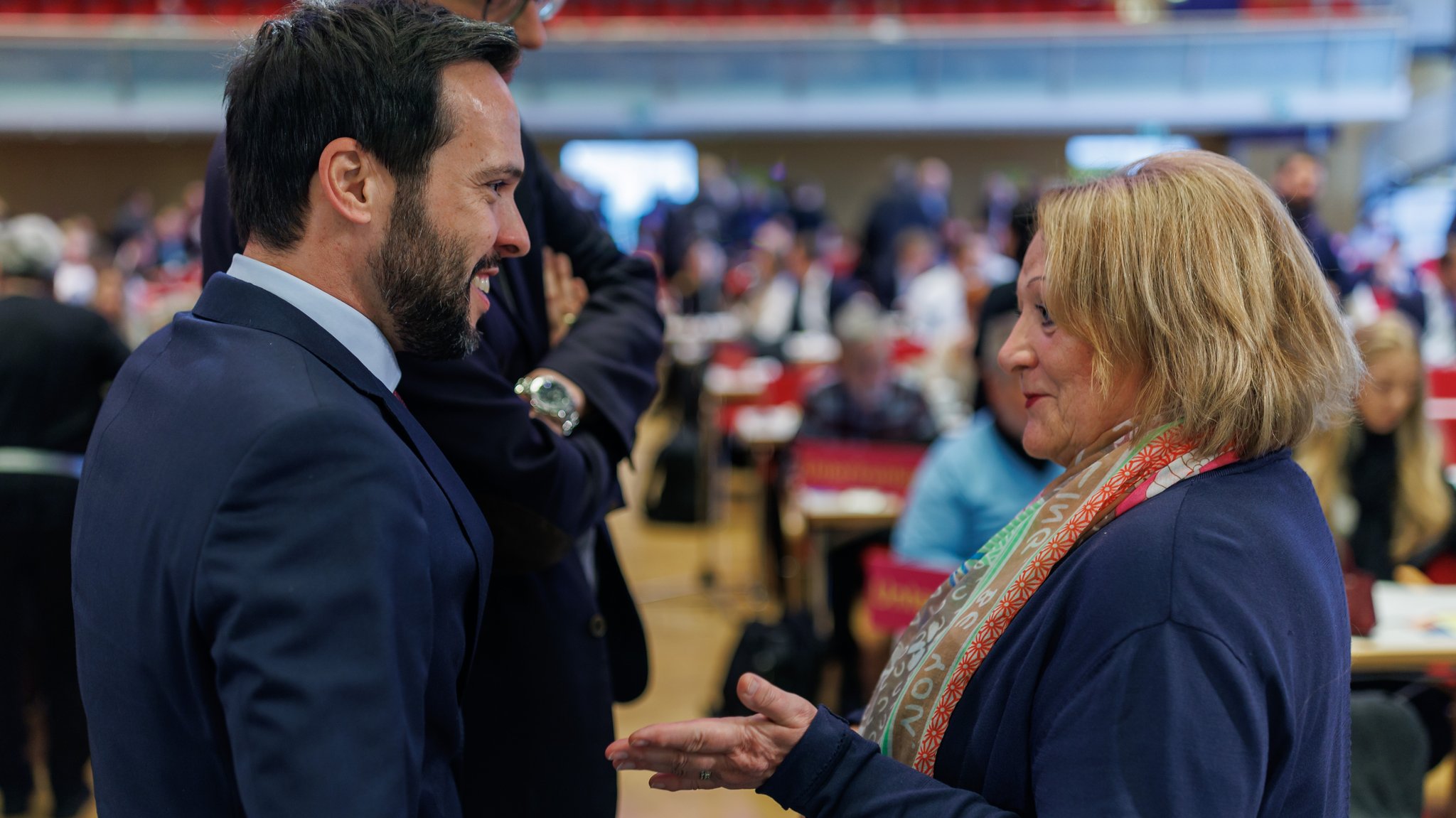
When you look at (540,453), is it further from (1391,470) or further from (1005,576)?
(1391,470)

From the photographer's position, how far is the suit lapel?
0.93m

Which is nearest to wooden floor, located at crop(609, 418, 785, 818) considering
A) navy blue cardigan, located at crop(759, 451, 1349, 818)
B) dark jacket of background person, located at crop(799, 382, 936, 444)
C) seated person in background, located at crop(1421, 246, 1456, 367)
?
dark jacket of background person, located at crop(799, 382, 936, 444)

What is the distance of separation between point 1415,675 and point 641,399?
7.02 ft

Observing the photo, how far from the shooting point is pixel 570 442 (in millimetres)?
1378

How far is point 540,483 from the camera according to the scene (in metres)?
1.28

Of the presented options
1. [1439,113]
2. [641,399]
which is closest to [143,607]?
[641,399]

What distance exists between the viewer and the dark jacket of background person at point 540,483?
1.25 meters

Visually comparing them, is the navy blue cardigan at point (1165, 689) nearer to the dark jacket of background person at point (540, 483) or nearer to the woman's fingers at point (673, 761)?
the woman's fingers at point (673, 761)

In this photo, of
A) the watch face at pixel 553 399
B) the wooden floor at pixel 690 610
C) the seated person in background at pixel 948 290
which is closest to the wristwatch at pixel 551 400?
the watch face at pixel 553 399

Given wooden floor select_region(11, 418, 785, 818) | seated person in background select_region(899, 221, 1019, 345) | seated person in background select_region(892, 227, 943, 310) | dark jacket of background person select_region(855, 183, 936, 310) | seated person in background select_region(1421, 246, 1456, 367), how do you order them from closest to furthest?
wooden floor select_region(11, 418, 785, 818) < seated person in background select_region(1421, 246, 1456, 367) < seated person in background select_region(899, 221, 1019, 345) < seated person in background select_region(892, 227, 943, 310) < dark jacket of background person select_region(855, 183, 936, 310)

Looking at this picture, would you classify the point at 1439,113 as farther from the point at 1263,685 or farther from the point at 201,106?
the point at 1263,685

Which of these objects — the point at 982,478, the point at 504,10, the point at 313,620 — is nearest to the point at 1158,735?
the point at 313,620

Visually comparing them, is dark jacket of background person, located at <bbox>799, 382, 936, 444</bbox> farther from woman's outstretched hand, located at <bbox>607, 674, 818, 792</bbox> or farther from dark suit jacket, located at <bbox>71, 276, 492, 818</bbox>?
dark suit jacket, located at <bbox>71, 276, 492, 818</bbox>

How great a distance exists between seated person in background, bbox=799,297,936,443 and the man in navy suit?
354 cm
